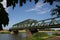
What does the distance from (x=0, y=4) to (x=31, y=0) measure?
1.33 m

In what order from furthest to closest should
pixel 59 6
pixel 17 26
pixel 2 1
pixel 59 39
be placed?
pixel 17 26
pixel 59 6
pixel 59 39
pixel 2 1

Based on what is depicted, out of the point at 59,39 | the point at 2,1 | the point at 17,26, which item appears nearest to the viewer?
the point at 2,1

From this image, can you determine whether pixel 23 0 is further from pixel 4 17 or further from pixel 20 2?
pixel 4 17

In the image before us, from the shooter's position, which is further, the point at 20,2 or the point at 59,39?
the point at 59,39

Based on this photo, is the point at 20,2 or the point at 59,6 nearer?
the point at 20,2

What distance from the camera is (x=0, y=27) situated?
7328 millimetres

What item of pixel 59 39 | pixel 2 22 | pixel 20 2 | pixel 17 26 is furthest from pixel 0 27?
pixel 17 26

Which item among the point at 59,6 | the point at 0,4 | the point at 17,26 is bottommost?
the point at 17,26

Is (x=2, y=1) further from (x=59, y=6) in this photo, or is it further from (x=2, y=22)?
(x=59, y=6)

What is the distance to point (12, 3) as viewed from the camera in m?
7.18

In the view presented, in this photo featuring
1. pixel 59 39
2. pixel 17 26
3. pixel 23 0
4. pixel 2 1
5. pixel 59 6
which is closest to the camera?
pixel 23 0

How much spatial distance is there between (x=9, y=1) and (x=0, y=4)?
27.0 inches

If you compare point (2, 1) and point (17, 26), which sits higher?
point (2, 1)

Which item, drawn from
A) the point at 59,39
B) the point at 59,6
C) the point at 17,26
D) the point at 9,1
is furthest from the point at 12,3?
the point at 17,26
